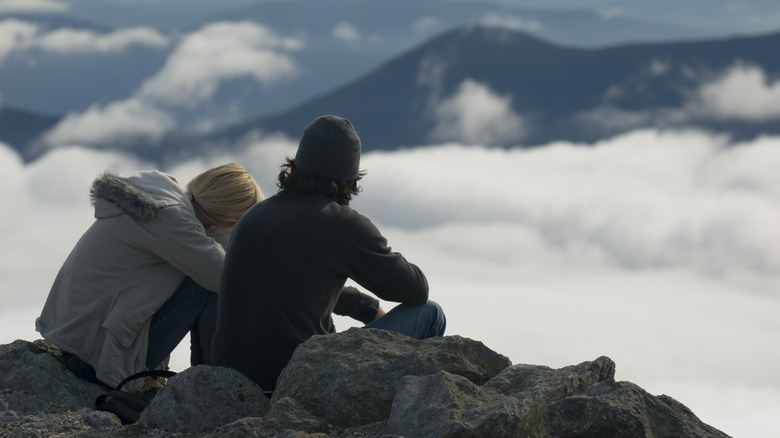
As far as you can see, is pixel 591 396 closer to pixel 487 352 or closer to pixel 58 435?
pixel 487 352

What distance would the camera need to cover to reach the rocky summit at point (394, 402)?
485 cm

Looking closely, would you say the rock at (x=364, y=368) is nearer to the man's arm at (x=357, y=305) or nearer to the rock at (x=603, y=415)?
the rock at (x=603, y=415)

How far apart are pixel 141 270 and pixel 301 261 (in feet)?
4.83

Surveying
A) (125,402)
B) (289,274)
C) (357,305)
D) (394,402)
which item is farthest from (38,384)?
(394,402)

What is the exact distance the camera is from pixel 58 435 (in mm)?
5551

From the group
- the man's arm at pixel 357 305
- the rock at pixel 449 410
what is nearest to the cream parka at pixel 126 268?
the man's arm at pixel 357 305

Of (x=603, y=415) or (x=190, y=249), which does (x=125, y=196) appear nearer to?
(x=190, y=249)

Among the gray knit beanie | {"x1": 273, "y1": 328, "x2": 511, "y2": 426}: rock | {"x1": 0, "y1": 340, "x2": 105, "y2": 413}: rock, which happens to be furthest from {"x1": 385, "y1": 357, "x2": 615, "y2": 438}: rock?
{"x1": 0, "y1": 340, "x2": 105, "y2": 413}: rock

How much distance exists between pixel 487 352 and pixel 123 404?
7.58 feet

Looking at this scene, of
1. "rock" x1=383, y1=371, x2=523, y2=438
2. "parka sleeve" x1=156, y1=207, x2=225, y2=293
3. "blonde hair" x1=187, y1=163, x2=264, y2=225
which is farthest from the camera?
"blonde hair" x1=187, y1=163, x2=264, y2=225

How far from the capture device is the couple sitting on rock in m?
5.87

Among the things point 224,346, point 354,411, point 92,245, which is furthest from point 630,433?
point 92,245

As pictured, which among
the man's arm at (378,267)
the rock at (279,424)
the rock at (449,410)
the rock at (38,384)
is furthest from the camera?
the rock at (38,384)

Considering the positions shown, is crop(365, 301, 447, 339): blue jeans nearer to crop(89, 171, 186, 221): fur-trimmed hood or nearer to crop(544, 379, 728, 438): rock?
crop(544, 379, 728, 438): rock
